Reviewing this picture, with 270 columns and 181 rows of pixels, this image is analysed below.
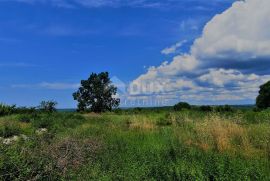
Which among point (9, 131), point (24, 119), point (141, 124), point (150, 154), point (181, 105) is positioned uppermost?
point (181, 105)

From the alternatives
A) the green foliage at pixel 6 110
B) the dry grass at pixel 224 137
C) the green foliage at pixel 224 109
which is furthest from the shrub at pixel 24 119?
the dry grass at pixel 224 137

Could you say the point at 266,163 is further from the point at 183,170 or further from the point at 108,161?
the point at 108,161

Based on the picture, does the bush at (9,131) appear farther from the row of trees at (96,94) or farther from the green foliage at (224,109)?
the row of trees at (96,94)

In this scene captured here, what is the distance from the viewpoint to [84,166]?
9.06 meters

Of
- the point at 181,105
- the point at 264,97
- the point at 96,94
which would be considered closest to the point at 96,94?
the point at 96,94

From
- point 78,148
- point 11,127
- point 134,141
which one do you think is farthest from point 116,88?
point 78,148

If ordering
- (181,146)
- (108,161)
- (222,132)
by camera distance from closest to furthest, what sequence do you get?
(108,161)
(181,146)
(222,132)

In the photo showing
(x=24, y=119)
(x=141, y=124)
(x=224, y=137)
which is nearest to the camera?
(x=224, y=137)

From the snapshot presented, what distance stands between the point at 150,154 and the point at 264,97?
41061 millimetres

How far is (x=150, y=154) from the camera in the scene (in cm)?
1037

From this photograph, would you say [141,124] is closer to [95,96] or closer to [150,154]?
[150,154]

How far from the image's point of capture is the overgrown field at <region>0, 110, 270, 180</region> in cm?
793

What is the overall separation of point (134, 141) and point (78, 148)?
368 centimetres

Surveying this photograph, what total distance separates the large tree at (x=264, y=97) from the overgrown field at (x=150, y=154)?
33815 millimetres
